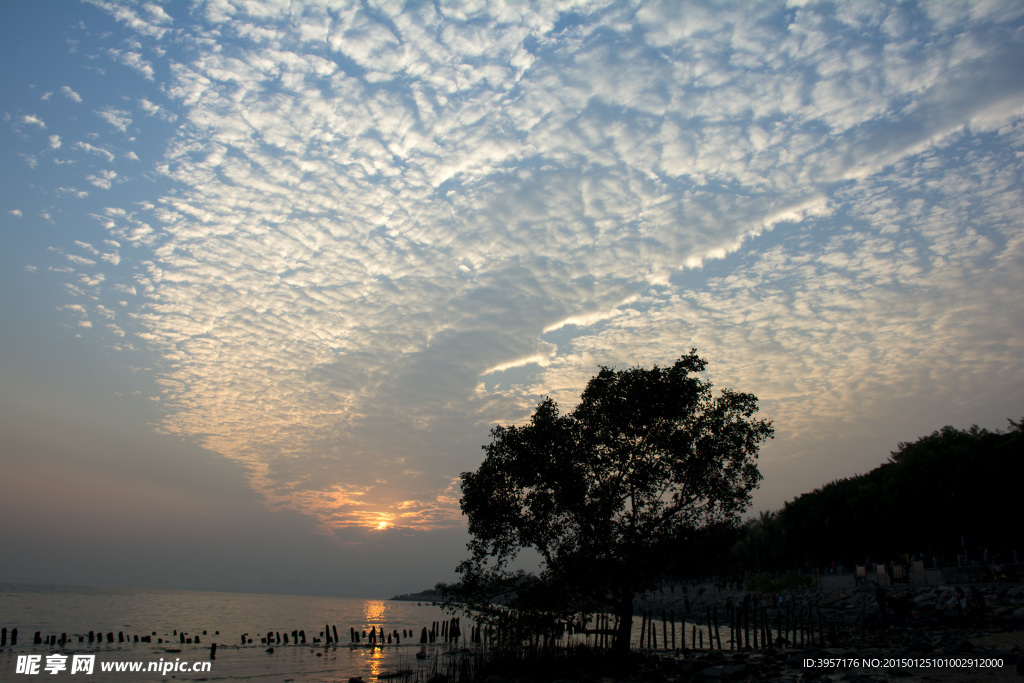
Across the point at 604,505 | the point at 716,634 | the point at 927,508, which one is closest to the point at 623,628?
the point at 604,505

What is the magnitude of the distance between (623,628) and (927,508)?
56499 millimetres

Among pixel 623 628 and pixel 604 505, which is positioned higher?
pixel 604 505

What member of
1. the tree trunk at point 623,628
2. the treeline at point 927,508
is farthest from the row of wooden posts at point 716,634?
the treeline at point 927,508

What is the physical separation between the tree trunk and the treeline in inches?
1356

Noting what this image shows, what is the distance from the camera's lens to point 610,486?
81.2 ft

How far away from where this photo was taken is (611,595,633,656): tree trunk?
24516 mm

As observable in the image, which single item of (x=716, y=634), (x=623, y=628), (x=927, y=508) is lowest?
(x=716, y=634)

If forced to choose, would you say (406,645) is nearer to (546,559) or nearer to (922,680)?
(546,559)

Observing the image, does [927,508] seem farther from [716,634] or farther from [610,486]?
[610,486]

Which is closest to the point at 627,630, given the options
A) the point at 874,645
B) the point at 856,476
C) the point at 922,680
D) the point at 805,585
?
the point at 922,680

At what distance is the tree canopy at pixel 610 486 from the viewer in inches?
928

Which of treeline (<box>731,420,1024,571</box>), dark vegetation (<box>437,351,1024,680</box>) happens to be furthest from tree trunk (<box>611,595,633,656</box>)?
treeline (<box>731,420,1024,571</box>)

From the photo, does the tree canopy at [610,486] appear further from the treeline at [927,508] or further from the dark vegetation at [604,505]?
the treeline at [927,508]

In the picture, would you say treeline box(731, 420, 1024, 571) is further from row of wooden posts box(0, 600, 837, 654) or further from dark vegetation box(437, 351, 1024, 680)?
dark vegetation box(437, 351, 1024, 680)
